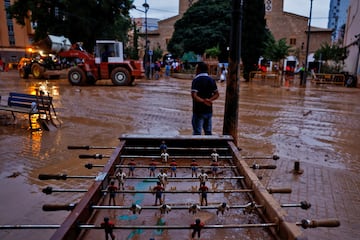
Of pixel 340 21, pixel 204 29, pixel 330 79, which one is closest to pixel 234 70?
pixel 330 79

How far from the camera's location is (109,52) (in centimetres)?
1947

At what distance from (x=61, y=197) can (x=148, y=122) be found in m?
5.30

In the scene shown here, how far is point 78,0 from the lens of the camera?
86.2 ft

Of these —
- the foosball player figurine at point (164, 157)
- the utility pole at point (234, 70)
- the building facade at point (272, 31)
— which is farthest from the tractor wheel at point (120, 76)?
the building facade at point (272, 31)

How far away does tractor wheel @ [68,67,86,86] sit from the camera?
1998 centimetres

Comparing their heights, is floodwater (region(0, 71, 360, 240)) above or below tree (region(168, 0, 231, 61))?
below

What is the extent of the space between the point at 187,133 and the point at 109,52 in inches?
515

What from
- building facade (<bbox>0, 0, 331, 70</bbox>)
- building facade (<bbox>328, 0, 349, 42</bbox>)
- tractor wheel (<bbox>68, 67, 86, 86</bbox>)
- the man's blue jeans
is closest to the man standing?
the man's blue jeans

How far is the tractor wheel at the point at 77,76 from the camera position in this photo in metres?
20.0

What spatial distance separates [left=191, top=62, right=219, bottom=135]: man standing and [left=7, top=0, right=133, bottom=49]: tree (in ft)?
79.0

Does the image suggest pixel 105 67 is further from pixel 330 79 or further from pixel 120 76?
pixel 330 79

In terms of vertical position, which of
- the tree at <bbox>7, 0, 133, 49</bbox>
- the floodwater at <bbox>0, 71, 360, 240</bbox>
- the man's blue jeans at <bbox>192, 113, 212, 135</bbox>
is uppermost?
the tree at <bbox>7, 0, 133, 49</bbox>

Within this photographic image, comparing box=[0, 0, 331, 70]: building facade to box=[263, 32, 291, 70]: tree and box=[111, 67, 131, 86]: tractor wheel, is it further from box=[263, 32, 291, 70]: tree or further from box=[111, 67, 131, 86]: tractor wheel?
box=[111, 67, 131, 86]: tractor wheel

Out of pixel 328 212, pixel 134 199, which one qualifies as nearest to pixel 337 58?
pixel 328 212
